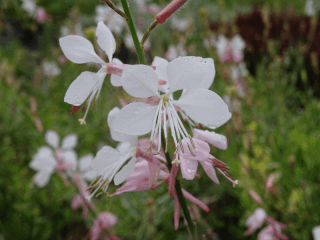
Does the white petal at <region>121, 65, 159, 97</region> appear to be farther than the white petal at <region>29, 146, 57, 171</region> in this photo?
No

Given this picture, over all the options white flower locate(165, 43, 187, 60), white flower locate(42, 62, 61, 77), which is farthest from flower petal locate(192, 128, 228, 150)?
white flower locate(42, 62, 61, 77)

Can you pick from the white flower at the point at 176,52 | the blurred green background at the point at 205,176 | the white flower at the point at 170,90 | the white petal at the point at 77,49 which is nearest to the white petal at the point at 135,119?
the white flower at the point at 170,90

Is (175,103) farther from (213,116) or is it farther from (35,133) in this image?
(35,133)

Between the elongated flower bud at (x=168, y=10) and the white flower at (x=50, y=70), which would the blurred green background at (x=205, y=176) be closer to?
the elongated flower bud at (x=168, y=10)

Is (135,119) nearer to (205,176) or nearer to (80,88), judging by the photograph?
(80,88)

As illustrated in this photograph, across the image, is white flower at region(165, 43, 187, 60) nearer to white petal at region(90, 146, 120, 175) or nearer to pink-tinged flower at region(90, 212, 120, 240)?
pink-tinged flower at region(90, 212, 120, 240)

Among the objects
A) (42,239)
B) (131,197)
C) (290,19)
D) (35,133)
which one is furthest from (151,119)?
(290,19)

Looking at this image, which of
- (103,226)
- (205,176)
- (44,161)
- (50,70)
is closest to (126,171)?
(103,226)

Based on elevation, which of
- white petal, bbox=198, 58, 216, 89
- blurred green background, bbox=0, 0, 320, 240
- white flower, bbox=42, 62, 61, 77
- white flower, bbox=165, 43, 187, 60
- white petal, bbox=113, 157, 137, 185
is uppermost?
white petal, bbox=198, 58, 216, 89
